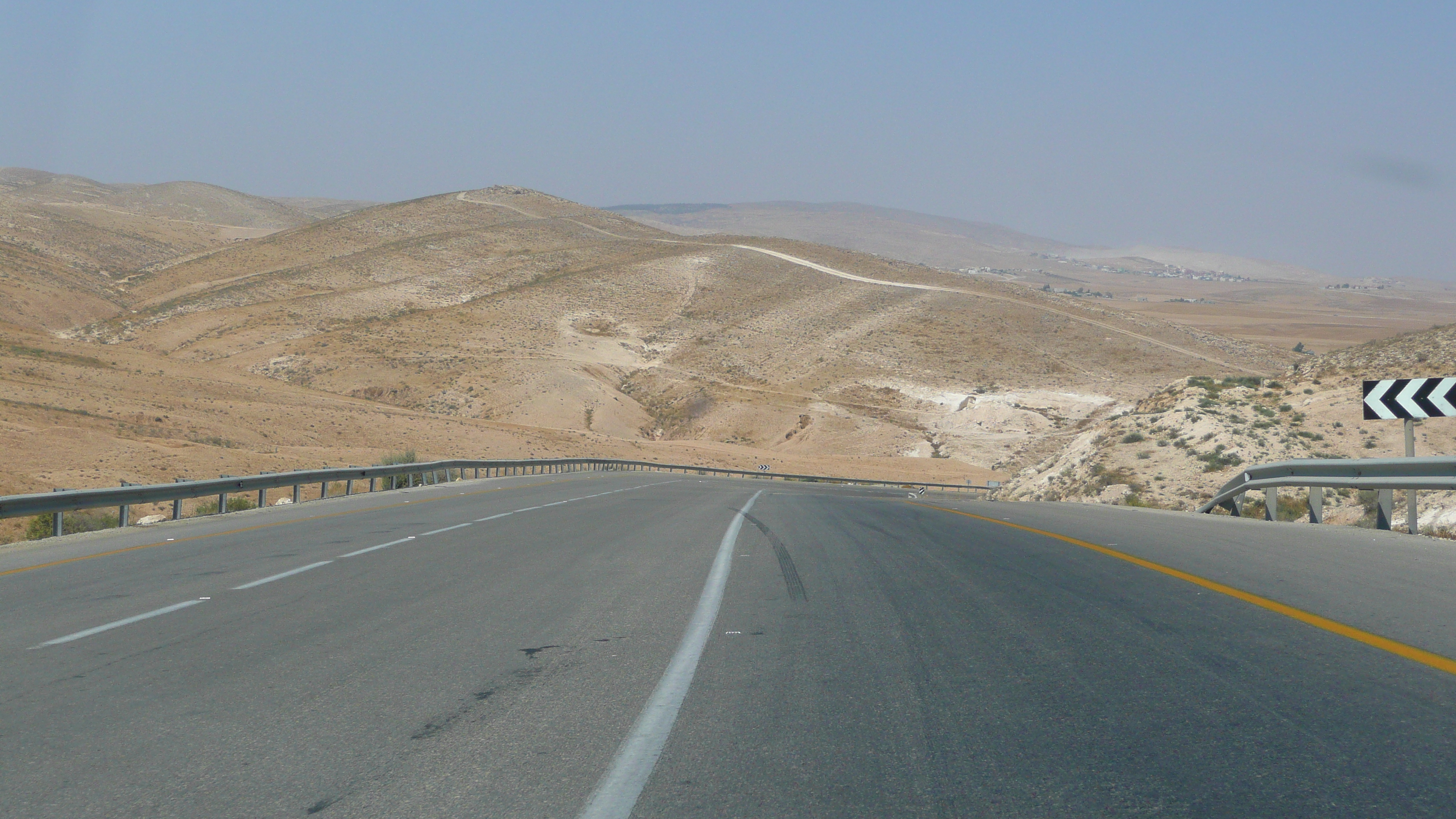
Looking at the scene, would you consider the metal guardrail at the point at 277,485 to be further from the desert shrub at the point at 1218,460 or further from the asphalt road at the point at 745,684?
the desert shrub at the point at 1218,460

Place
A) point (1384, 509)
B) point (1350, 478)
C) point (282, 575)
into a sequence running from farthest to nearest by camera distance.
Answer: point (1350, 478), point (1384, 509), point (282, 575)

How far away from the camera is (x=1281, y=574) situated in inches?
376

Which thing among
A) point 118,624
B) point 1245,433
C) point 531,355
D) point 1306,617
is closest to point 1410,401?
point 1306,617

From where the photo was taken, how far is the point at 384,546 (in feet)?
44.2

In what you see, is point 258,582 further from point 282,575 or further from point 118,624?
point 118,624

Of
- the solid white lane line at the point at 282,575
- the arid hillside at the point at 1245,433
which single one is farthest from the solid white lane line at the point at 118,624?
the arid hillside at the point at 1245,433

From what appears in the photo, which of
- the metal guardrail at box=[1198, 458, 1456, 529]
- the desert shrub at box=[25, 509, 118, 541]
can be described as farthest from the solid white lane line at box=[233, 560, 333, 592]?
the metal guardrail at box=[1198, 458, 1456, 529]

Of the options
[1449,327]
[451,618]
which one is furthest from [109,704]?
[1449,327]

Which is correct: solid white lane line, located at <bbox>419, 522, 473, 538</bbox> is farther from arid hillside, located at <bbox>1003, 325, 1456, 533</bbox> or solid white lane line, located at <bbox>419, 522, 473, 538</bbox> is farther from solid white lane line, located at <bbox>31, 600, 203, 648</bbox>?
arid hillside, located at <bbox>1003, 325, 1456, 533</bbox>

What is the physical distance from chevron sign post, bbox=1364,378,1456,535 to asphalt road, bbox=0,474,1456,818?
295 cm

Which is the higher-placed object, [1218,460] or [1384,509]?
[1218,460]

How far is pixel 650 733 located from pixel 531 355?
8288cm

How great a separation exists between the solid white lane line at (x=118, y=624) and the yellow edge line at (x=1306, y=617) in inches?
336

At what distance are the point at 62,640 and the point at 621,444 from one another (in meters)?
59.2
